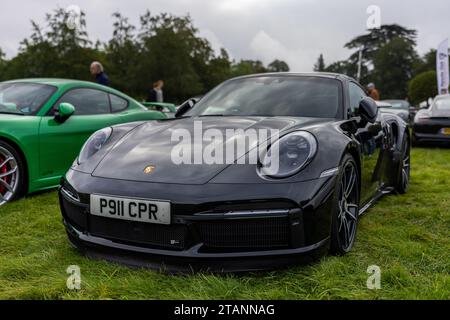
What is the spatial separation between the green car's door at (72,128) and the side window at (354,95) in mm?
2621

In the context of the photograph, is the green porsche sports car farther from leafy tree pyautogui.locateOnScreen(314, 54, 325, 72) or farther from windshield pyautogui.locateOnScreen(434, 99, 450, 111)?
leafy tree pyautogui.locateOnScreen(314, 54, 325, 72)

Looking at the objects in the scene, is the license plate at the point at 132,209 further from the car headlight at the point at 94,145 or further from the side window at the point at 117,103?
the side window at the point at 117,103

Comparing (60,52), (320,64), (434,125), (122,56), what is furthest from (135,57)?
(320,64)

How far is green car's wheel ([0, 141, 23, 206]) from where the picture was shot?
13.1ft

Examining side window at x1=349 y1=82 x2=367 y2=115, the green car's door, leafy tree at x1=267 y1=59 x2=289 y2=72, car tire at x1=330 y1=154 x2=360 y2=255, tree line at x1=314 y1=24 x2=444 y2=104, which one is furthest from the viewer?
leafy tree at x1=267 y1=59 x2=289 y2=72

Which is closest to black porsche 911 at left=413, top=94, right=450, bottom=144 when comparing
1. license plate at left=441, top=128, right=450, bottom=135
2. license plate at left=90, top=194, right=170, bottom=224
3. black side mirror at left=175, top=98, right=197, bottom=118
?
license plate at left=441, top=128, right=450, bottom=135

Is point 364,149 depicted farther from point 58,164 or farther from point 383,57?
point 383,57

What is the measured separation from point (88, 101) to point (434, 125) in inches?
272

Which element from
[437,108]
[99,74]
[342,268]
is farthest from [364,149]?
[437,108]

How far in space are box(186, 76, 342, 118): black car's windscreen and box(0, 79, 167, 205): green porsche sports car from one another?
1.57m

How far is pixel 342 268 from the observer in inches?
94.0

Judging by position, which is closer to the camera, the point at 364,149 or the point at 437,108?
the point at 364,149
